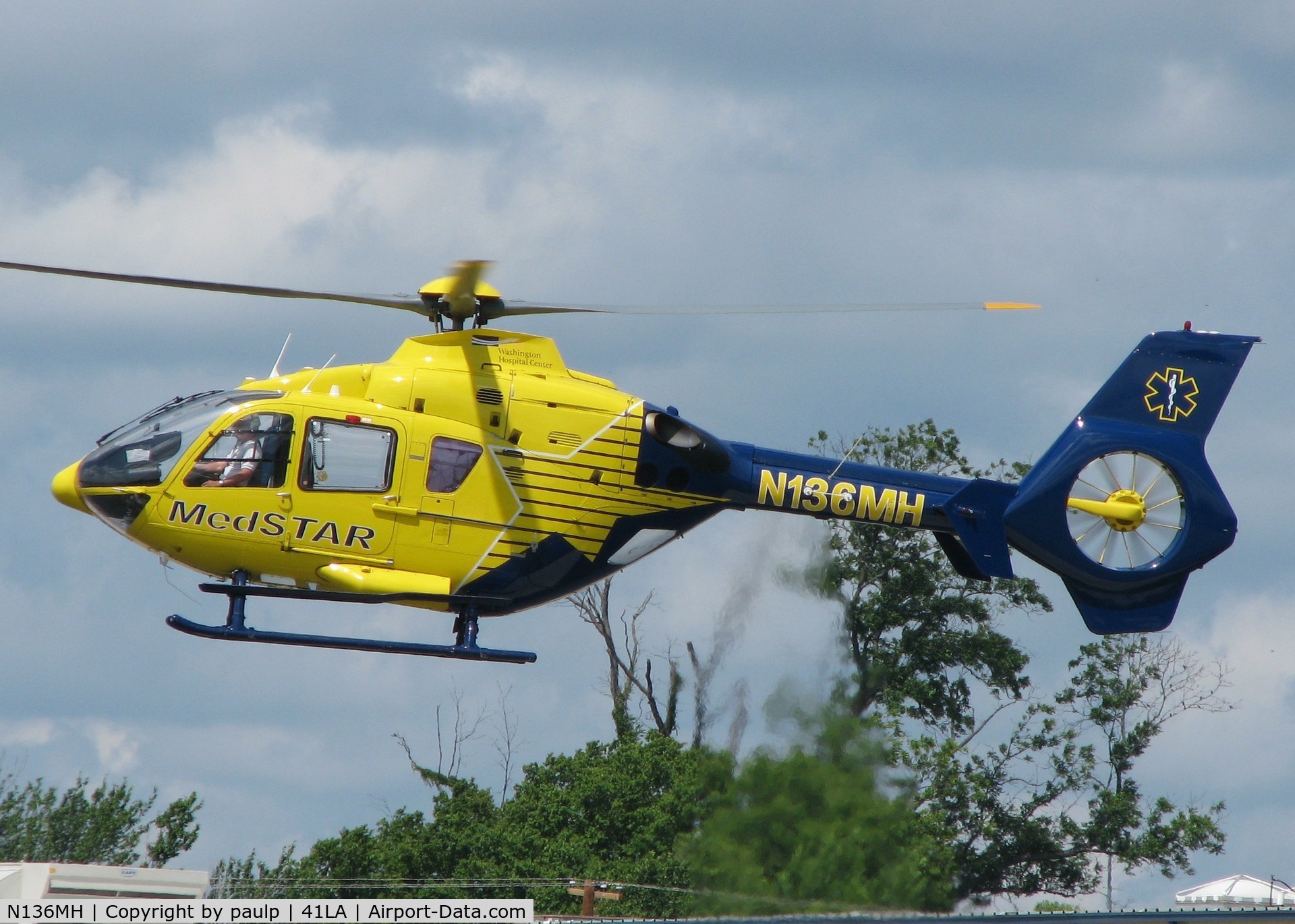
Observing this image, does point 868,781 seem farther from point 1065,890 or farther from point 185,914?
point 1065,890

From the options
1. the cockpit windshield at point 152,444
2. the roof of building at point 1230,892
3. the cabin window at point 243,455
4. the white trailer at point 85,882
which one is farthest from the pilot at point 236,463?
the roof of building at point 1230,892

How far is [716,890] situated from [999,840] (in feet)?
39.4

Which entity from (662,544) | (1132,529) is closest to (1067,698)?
(1132,529)

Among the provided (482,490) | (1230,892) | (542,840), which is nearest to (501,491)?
(482,490)

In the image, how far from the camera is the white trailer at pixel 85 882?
19.5 metres

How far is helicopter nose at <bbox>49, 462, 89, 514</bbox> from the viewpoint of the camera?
18281mm

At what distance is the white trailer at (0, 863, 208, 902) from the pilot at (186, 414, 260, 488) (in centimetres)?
→ 476

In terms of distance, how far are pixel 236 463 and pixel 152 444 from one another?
882 millimetres

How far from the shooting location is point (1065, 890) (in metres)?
35.2

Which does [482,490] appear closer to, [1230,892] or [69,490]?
[69,490]

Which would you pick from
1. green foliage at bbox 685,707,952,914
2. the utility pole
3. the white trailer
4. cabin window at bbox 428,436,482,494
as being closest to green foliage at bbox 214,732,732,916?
the utility pole

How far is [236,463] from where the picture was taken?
18.0 meters

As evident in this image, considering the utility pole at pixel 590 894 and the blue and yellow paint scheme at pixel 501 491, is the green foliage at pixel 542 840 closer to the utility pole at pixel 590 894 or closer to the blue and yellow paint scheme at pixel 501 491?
the utility pole at pixel 590 894

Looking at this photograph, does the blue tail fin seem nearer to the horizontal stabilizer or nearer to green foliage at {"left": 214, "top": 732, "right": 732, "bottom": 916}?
the horizontal stabilizer
